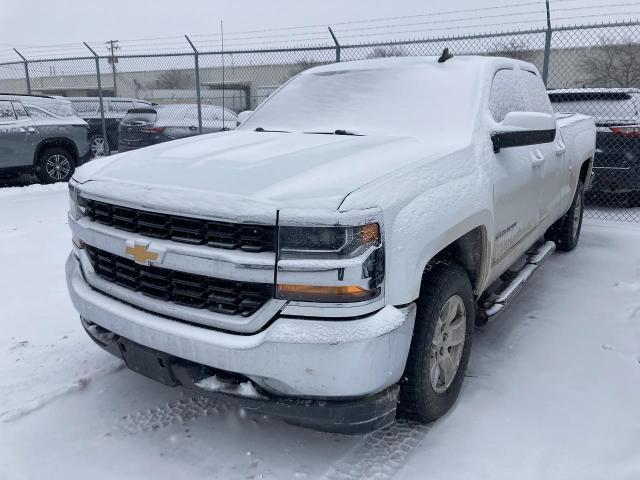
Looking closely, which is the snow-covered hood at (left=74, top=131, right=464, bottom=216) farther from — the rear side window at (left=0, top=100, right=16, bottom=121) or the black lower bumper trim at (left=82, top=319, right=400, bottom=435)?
the rear side window at (left=0, top=100, right=16, bottom=121)

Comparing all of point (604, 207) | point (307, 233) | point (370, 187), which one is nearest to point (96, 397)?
point (307, 233)

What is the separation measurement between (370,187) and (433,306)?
2.04ft

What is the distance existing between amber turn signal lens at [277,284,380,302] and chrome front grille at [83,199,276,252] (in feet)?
0.55

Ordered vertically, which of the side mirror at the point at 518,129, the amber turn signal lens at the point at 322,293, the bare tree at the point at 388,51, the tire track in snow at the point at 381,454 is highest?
the bare tree at the point at 388,51

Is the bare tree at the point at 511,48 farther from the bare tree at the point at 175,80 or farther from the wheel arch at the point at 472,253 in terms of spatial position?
the bare tree at the point at 175,80

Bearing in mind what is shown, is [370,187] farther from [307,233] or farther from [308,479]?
[308,479]

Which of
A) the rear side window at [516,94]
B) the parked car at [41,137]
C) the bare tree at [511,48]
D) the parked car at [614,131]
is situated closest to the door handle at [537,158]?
the rear side window at [516,94]

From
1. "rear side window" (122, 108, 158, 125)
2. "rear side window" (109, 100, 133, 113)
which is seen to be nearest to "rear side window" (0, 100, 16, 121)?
"rear side window" (122, 108, 158, 125)

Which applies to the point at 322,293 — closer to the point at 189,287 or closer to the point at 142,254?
the point at 189,287

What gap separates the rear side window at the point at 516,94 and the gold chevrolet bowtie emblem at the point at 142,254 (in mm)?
2195

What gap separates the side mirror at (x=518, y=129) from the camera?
309cm

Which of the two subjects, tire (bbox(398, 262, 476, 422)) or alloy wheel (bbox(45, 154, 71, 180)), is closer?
tire (bbox(398, 262, 476, 422))

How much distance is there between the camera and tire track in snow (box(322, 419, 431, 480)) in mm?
2395

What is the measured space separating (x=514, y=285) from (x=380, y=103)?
146 cm
